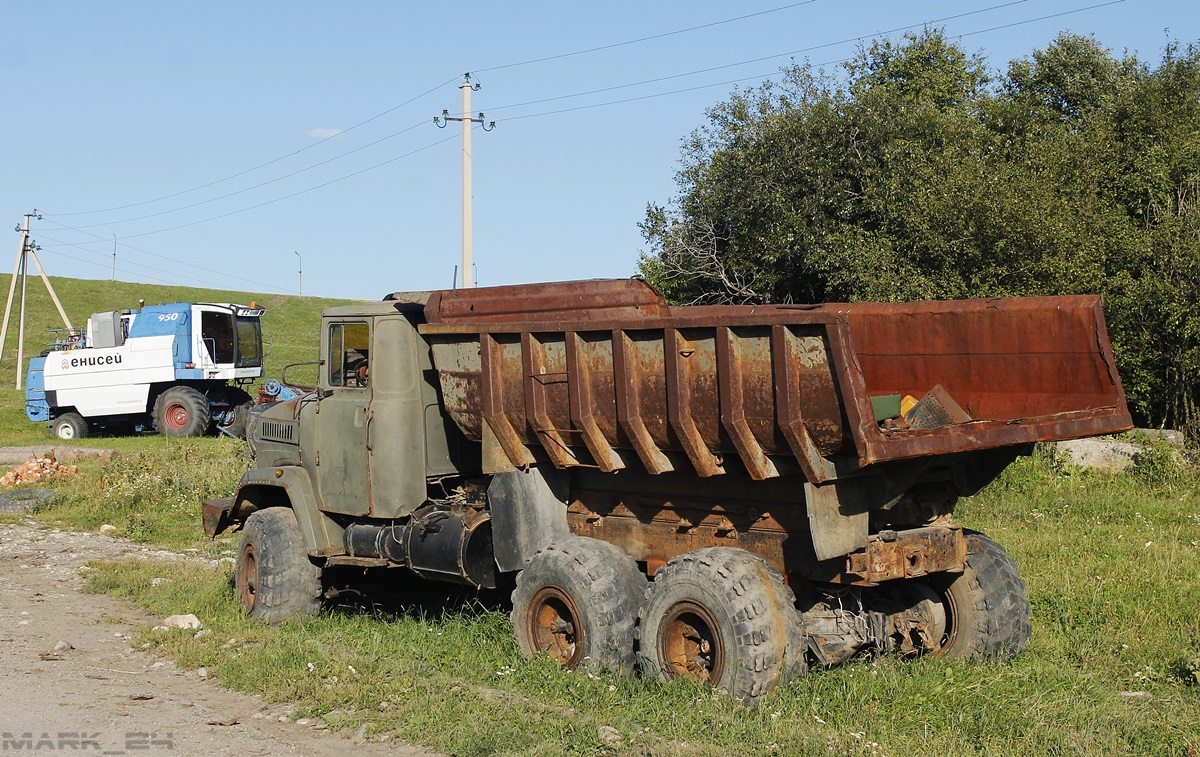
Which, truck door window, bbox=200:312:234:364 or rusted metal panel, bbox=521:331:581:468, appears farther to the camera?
truck door window, bbox=200:312:234:364

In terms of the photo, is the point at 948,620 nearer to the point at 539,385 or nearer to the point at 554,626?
the point at 554,626

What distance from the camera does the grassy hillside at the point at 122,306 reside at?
4922cm

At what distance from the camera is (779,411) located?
18.5 ft

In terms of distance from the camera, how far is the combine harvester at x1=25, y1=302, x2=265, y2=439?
2619 cm

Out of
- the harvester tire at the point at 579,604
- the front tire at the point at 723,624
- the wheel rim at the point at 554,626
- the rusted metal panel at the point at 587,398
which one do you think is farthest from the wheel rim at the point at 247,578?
the front tire at the point at 723,624

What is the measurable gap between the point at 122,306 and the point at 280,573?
2243 inches

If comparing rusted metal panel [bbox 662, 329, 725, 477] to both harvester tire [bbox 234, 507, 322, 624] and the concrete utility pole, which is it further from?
the concrete utility pole

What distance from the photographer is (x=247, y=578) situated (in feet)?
29.8

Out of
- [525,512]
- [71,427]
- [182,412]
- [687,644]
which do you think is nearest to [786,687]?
[687,644]

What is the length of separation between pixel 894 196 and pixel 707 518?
46.1 feet

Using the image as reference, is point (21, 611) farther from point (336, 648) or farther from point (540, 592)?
point (540, 592)

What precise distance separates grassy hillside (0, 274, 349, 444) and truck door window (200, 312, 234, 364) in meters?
11.4

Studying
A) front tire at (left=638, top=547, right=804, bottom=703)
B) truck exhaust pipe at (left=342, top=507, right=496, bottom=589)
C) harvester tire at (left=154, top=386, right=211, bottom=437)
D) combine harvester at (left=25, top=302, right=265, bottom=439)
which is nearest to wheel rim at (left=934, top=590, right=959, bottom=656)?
front tire at (left=638, top=547, right=804, bottom=703)

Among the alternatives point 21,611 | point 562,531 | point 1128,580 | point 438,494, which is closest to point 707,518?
point 562,531
